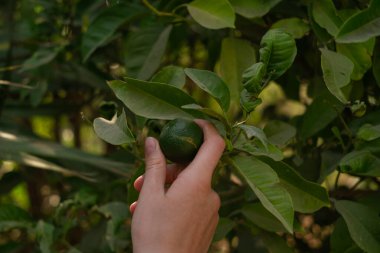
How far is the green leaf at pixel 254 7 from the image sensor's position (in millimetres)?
1028

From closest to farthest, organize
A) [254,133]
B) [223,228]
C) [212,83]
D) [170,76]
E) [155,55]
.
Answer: [254,133]
[212,83]
[170,76]
[223,228]
[155,55]

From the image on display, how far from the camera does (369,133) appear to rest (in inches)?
37.6

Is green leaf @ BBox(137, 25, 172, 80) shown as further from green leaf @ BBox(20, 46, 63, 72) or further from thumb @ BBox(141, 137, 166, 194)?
thumb @ BBox(141, 137, 166, 194)

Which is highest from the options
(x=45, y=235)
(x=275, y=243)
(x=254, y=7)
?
(x=254, y=7)

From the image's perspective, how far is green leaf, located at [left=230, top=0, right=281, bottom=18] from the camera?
103 centimetres

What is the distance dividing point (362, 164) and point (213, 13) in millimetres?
320

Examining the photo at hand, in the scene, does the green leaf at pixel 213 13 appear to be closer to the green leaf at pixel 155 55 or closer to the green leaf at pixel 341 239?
the green leaf at pixel 155 55

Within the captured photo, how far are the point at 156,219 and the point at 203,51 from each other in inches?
54.4

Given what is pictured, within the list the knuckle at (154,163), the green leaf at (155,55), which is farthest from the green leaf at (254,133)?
the green leaf at (155,55)

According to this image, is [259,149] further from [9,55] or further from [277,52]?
[9,55]

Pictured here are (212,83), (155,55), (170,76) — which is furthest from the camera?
(155,55)

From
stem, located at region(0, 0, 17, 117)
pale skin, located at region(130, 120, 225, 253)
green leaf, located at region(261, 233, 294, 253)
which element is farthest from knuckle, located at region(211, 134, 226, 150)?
stem, located at region(0, 0, 17, 117)

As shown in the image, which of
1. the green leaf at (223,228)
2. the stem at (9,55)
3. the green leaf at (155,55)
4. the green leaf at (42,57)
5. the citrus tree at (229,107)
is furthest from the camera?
the stem at (9,55)

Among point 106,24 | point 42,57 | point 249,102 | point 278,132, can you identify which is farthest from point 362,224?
point 42,57
